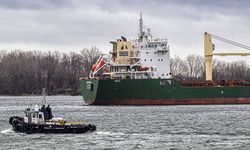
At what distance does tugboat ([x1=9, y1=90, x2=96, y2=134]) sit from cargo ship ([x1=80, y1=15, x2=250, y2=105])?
34.8 meters

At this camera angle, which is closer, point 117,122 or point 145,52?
point 117,122

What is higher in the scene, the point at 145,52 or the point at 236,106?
the point at 145,52

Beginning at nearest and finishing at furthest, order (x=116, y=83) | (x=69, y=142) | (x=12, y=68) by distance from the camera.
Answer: (x=69, y=142)
(x=116, y=83)
(x=12, y=68)

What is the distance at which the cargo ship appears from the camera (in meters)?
89.8

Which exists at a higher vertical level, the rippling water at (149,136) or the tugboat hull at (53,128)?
the tugboat hull at (53,128)

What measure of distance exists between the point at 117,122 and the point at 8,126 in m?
10.00

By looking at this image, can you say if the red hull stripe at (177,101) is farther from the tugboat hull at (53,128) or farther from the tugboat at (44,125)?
the tugboat hull at (53,128)

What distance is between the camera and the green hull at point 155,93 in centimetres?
8944

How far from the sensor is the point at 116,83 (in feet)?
293

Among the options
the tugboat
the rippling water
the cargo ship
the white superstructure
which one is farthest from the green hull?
the tugboat

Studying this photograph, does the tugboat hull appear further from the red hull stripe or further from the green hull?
the red hull stripe

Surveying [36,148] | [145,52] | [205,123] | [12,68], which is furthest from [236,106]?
[12,68]

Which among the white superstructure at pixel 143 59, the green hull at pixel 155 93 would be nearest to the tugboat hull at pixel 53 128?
the green hull at pixel 155 93

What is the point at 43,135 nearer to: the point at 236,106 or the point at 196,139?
the point at 196,139
